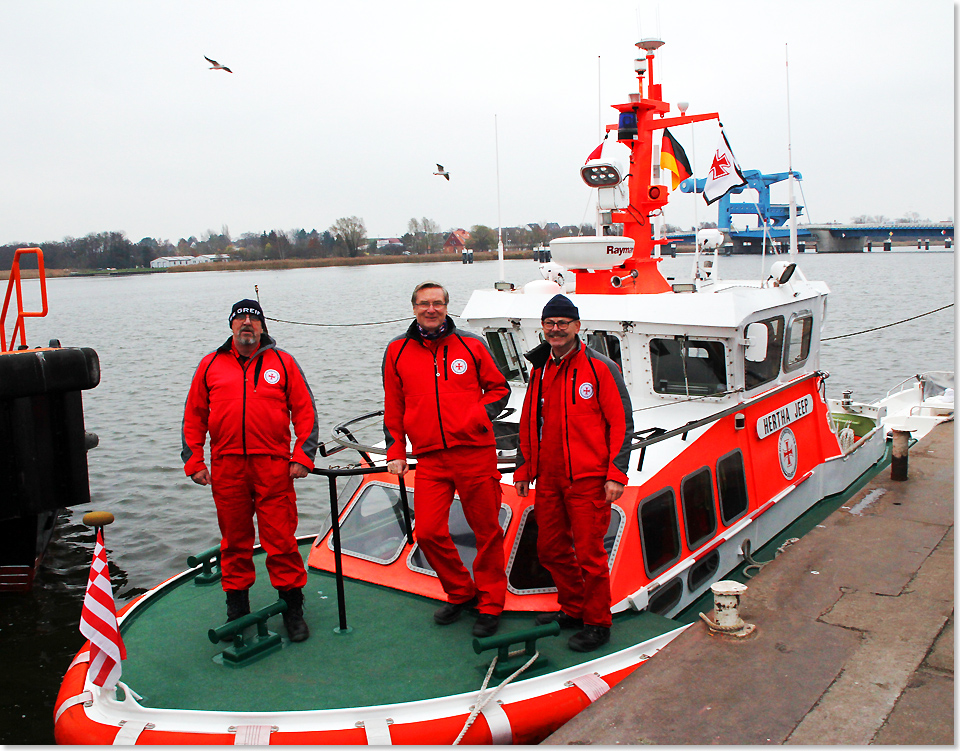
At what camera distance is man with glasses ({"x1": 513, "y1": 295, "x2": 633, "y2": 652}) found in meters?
4.17

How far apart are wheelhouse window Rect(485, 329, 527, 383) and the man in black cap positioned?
262cm

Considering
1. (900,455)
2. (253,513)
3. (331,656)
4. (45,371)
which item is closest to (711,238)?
(900,455)

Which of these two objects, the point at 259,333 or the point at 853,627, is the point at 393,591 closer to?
the point at 259,333

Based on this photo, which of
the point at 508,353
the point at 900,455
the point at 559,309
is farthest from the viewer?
the point at 508,353

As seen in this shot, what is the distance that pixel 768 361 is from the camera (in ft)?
21.1

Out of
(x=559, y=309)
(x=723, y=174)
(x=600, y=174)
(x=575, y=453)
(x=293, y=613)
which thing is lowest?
(x=293, y=613)

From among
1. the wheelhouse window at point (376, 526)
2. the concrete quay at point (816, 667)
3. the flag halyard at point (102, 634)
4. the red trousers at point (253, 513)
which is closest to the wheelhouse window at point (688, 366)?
the concrete quay at point (816, 667)

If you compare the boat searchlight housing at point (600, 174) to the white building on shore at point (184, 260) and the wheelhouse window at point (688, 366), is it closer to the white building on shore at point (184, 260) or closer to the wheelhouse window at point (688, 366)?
the wheelhouse window at point (688, 366)

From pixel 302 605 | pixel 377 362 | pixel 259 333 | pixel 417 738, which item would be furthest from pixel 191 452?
pixel 377 362

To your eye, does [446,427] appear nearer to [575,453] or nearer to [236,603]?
[575,453]

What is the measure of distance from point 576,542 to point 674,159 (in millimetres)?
4586

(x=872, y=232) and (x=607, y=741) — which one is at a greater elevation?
(x=872, y=232)

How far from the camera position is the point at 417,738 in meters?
3.65

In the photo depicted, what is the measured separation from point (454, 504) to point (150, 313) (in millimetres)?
36892
